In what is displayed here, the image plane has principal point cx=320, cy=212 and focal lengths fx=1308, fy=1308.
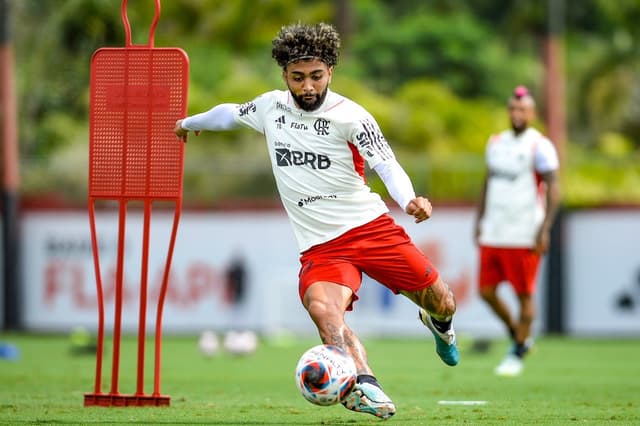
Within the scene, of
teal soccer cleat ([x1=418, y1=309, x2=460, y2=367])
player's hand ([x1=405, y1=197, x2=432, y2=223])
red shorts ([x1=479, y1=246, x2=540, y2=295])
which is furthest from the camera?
red shorts ([x1=479, y1=246, x2=540, y2=295])

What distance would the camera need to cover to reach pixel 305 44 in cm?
765

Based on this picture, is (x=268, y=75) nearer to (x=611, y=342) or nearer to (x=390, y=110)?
(x=390, y=110)

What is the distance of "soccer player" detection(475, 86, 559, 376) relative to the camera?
484 inches

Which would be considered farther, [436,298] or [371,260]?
[436,298]

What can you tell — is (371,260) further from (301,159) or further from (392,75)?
(392,75)

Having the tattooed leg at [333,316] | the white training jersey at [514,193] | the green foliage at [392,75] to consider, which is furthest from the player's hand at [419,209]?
the green foliage at [392,75]

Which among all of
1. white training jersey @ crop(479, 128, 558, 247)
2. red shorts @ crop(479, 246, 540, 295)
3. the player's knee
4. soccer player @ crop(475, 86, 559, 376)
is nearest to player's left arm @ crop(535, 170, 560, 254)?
soccer player @ crop(475, 86, 559, 376)

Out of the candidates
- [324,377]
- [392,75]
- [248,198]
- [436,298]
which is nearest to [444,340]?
[436,298]

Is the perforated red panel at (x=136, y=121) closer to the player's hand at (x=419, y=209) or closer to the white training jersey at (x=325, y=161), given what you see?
the white training jersey at (x=325, y=161)

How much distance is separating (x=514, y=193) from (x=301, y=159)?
5.22 metres

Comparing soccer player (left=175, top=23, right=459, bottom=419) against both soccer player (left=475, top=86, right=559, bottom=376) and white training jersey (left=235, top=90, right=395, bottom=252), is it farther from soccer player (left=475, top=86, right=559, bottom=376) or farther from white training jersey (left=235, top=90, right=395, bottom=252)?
soccer player (left=475, top=86, right=559, bottom=376)

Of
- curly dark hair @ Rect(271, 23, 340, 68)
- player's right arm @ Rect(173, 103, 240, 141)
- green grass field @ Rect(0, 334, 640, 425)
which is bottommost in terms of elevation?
green grass field @ Rect(0, 334, 640, 425)

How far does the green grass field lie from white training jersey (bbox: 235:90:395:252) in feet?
3.93

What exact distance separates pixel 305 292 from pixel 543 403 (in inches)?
94.3
